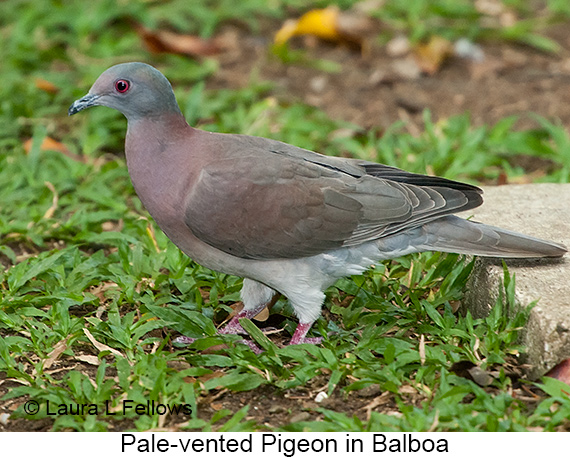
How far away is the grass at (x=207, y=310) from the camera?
3.68 metres

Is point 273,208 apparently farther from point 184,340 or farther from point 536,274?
point 536,274

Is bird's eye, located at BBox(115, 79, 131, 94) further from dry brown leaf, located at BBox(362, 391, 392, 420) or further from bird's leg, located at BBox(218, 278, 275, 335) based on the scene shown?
dry brown leaf, located at BBox(362, 391, 392, 420)

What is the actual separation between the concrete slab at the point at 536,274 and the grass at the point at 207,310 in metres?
0.09

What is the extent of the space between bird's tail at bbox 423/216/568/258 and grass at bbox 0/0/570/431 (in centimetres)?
16

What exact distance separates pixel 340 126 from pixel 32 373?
11.9 feet

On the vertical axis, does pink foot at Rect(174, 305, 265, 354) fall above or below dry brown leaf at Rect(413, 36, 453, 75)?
below

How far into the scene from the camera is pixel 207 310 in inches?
181

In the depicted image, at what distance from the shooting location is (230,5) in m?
8.24

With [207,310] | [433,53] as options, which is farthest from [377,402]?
[433,53]

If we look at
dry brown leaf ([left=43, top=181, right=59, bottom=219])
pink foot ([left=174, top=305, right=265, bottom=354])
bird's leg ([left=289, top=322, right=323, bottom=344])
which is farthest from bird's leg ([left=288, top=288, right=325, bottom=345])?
dry brown leaf ([left=43, top=181, right=59, bottom=219])

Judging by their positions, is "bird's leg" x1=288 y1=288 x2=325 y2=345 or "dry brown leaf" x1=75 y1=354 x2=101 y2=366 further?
"bird's leg" x1=288 y1=288 x2=325 y2=345

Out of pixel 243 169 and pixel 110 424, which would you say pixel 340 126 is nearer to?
pixel 243 169

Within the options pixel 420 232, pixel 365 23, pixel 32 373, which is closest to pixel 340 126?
pixel 365 23

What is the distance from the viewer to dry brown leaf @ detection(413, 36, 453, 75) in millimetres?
7707
